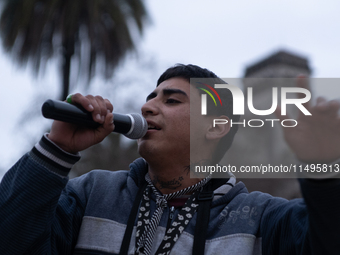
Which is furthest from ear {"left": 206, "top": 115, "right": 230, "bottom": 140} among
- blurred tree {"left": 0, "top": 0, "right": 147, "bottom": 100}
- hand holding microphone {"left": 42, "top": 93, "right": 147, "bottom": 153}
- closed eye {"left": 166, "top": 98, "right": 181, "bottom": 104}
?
blurred tree {"left": 0, "top": 0, "right": 147, "bottom": 100}

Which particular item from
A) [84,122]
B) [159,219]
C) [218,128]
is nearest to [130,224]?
[159,219]

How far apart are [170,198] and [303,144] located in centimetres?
140

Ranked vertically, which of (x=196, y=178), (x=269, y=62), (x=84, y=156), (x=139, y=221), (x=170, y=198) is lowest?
(x=139, y=221)

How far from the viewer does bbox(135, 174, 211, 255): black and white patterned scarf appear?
2.58m

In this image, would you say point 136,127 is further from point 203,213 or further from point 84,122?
point 203,213

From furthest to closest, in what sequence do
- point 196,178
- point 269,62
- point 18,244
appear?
point 269,62, point 196,178, point 18,244

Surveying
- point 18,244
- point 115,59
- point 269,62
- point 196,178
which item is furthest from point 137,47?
point 269,62

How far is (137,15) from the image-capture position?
38.0ft

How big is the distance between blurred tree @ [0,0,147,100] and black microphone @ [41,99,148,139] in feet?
27.1

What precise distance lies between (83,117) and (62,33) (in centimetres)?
919

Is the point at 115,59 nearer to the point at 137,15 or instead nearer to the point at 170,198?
the point at 137,15

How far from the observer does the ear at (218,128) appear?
10.9 ft

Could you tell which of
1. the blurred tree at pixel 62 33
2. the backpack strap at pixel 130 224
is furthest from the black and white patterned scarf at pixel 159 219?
the blurred tree at pixel 62 33

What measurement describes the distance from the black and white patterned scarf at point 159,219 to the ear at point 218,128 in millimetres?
491
